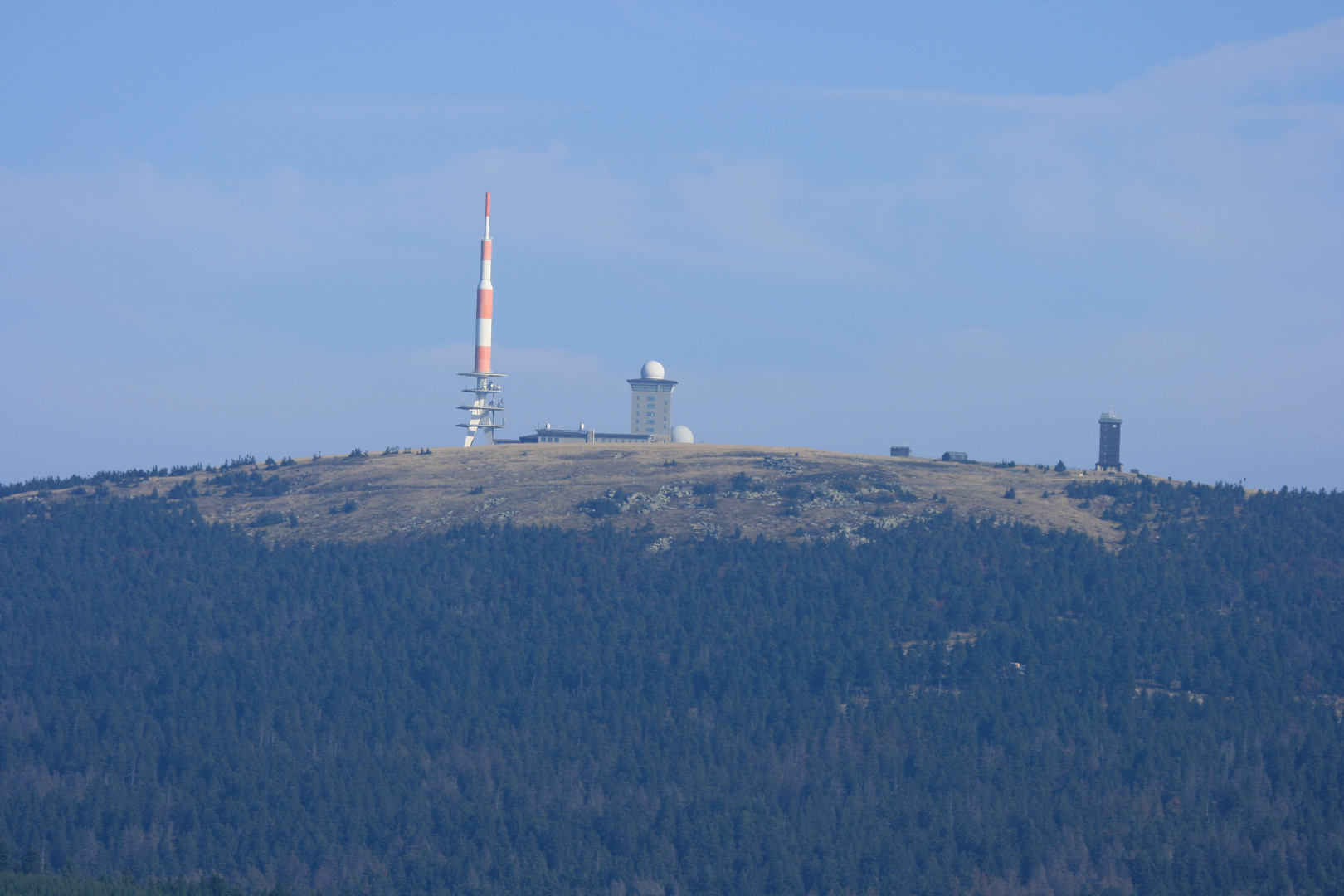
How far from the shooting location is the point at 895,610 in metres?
129

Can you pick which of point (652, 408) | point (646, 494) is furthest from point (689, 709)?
point (652, 408)

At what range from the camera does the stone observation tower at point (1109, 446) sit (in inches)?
6521

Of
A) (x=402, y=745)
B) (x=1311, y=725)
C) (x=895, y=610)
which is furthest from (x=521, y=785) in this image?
(x=1311, y=725)

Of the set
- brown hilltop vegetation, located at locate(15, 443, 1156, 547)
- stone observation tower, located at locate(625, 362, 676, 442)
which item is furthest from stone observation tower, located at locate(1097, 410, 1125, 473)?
stone observation tower, located at locate(625, 362, 676, 442)

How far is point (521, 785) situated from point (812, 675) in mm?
26476

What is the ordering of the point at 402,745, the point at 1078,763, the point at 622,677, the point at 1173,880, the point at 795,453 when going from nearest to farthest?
the point at 1173,880 < the point at 1078,763 < the point at 402,745 < the point at 622,677 < the point at 795,453

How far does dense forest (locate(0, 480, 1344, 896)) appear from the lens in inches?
3984

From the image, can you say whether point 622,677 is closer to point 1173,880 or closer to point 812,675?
point 812,675

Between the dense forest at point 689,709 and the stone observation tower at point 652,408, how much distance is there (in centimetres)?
4029

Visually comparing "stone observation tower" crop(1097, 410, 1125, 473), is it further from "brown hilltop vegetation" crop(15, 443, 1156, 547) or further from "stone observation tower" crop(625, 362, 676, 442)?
"stone observation tower" crop(625, 362, 676, 442)

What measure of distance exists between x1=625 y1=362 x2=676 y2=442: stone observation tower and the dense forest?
4029cm

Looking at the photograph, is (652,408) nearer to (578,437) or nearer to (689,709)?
(578,437)

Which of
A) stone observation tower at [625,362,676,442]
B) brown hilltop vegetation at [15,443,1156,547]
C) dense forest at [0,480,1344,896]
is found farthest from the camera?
stone observation tower at [625,362,676,442]

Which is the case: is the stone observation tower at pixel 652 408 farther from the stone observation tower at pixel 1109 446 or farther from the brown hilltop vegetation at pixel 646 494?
the stone observation tower at pixel 1109 446
